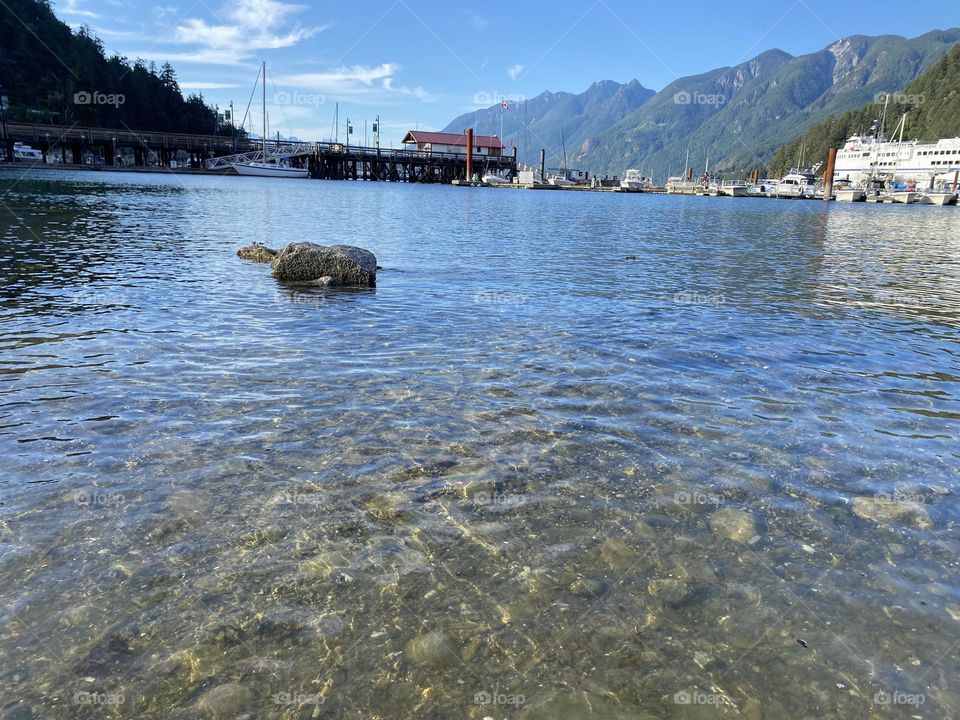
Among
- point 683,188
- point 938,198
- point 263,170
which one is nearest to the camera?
point 938,198

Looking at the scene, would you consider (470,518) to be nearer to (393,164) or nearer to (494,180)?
(393,164)

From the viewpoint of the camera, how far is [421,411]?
809cm

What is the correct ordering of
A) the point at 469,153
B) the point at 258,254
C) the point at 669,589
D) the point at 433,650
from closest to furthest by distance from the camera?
the point at 433,650
the point at 669,589
the point at 258,254
the point at 469,153

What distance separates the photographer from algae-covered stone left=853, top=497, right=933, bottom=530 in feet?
18.5

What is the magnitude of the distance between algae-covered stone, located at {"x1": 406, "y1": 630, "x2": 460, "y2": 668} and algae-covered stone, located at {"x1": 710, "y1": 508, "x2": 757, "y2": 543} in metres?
2.76

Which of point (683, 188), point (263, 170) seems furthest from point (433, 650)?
point (683, 188)

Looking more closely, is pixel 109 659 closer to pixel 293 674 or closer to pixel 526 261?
pixel 293 674

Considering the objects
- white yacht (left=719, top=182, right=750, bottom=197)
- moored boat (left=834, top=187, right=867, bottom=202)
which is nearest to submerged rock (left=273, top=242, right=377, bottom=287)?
moored boat (left=834, top=187, right=867, bottom=202)

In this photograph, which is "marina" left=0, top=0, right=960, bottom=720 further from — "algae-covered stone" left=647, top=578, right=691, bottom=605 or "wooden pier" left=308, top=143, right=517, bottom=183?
"wooden pier" left=308, top=143, right=517, bottom=183

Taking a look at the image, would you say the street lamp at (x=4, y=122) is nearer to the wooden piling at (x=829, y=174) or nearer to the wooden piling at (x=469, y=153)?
the wooden piling at (x=469, y=153)

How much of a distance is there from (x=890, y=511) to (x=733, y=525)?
1.69m

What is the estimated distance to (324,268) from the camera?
1798 cm

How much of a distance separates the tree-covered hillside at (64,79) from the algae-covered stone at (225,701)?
14653cm

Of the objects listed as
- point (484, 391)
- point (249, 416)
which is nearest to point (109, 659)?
point (249, 416)
